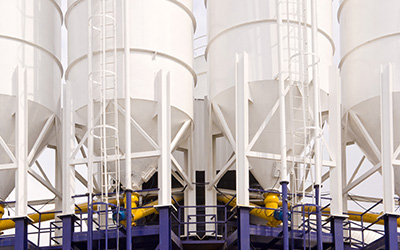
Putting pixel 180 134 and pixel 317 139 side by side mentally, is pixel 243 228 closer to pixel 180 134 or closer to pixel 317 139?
pixel 317 139

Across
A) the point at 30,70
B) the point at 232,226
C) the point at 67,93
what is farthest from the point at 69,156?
the point at 232,226

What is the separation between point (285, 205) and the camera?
2169 cm

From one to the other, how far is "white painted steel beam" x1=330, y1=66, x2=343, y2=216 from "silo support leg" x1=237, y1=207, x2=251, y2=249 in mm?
2709

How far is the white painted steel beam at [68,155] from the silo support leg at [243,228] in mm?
4578

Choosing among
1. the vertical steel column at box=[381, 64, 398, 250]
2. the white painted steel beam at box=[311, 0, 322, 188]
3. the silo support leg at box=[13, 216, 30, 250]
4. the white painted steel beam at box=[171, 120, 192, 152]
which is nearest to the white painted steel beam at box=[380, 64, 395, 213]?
the vertical steel column at box=[381, 64, 398, 250]

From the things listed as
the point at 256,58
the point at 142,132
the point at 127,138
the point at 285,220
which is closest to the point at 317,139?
the point at 285,220

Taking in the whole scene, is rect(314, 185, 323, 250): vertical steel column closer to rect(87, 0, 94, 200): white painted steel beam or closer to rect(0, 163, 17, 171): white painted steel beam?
rect(87, 0, 94, 200): white painted steel beam

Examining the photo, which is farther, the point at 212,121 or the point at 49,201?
the point at 49,201

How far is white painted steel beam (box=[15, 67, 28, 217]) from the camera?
2309 cm

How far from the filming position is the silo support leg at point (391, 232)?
22.3 meters

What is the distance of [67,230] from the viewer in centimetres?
2281

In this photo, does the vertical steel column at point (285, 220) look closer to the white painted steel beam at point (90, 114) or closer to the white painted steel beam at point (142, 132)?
the white painted steel beam at point (142, 132)

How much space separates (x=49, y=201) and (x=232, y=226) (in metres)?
6.33

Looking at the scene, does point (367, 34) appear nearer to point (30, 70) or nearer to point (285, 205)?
point (285, 205)
